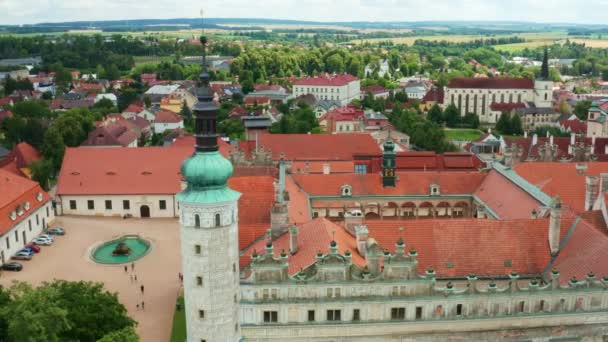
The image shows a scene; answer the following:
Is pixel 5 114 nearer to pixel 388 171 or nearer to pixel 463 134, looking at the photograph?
pixel 463 134

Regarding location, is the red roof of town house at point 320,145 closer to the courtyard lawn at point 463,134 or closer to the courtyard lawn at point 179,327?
the courtyard lawn at point 179,327

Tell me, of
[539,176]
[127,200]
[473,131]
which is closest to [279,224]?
[539,176]

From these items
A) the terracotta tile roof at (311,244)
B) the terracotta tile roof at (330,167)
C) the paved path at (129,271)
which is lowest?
the paved path at (129,271)

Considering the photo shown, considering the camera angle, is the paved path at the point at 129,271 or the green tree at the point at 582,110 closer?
the paved path at the point at 129,271

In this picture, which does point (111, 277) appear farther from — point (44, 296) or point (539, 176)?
point (539, 176)

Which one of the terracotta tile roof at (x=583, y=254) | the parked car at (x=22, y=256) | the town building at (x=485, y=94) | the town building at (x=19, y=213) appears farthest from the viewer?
the town building at (x=485, y=94)

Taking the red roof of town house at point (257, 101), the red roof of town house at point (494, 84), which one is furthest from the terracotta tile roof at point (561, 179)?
the red roof of town house at point (494, 84)
